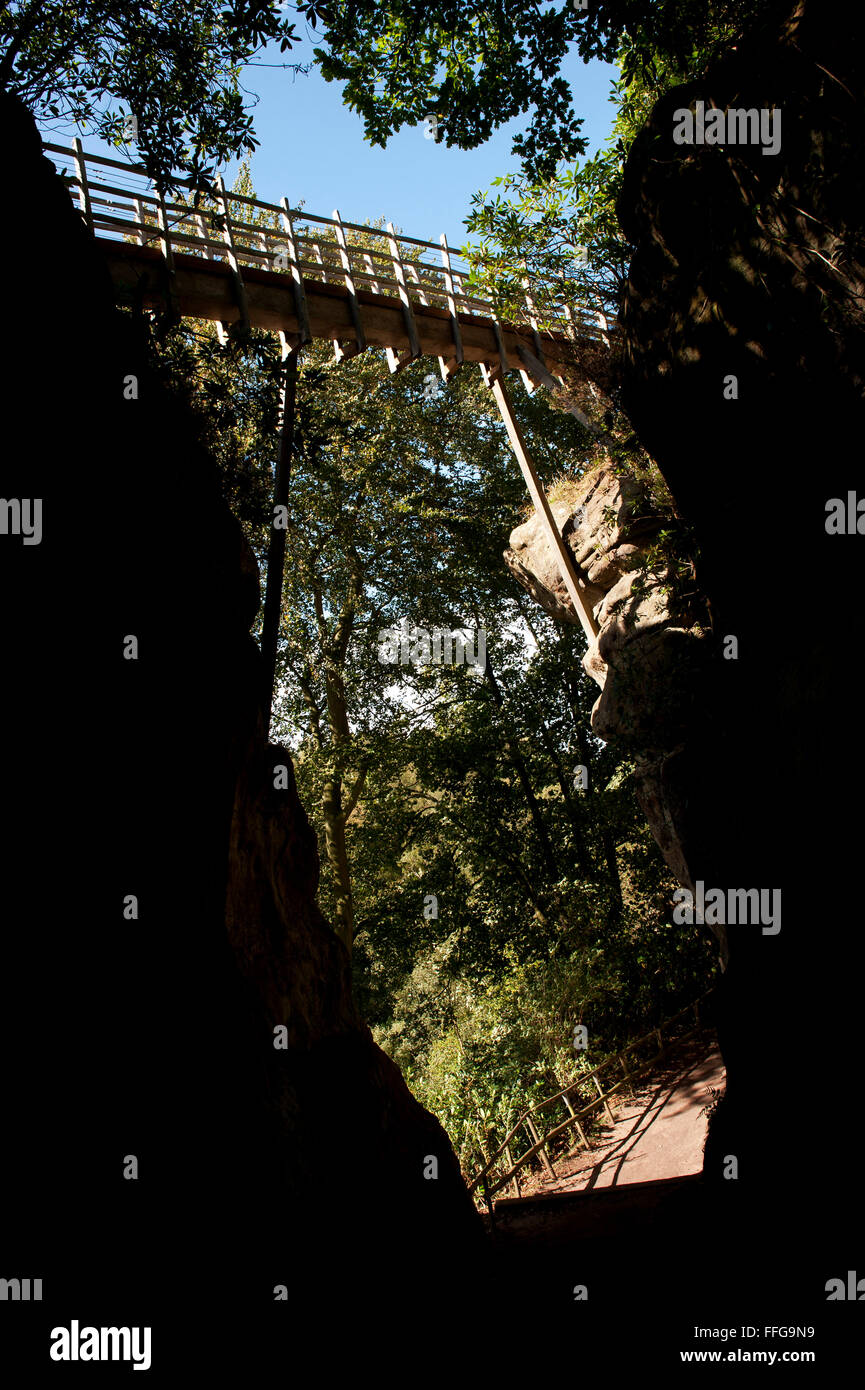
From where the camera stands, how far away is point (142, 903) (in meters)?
4.93

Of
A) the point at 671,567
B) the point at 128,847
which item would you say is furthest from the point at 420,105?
the point at 128,847

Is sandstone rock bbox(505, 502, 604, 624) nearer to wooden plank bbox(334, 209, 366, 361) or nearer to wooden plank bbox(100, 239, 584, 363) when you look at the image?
wooden plank bbox(100, 239, 584, 363)

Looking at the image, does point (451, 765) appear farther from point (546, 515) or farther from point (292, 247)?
point (292, 247)

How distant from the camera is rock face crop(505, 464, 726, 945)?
962 cm

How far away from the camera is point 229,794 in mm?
5980

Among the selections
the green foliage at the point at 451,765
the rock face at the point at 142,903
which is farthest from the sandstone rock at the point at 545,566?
the rock face at the point at 142,903

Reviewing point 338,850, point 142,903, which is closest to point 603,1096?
point 338,850

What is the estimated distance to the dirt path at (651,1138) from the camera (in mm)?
10273

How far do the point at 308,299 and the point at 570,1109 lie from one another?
1202cm

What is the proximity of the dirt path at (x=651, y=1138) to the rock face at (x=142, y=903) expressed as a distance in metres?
4.46

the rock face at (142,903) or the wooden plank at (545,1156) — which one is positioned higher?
the rock face at (142,903)
